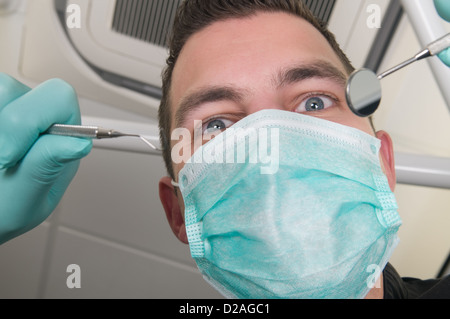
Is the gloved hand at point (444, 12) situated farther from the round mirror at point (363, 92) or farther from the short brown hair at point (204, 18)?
the short brown hair at point (204, 18)

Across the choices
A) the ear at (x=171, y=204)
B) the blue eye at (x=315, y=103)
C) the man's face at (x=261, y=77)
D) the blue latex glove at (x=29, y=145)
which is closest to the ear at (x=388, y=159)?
the man's face at (x=261, y=77)

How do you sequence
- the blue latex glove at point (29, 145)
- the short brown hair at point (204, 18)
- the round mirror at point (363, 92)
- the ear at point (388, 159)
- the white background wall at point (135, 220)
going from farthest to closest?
the white background wall at point (135, 220), the short brown hair at point (204, 18), the ear at point (388, 159), the blue latex glove at point (29, 145), the round mirror at point (363, 92)

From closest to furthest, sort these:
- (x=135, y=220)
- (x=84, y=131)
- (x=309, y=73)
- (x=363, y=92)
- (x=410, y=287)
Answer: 1. (x=363, y=92)
2. (x=84, y=131)
3. (x=309, y=73)
4. (x=410, y=287)
5. (x=135, y=220)

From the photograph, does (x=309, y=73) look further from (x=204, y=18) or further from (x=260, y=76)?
(x=204, y=18)

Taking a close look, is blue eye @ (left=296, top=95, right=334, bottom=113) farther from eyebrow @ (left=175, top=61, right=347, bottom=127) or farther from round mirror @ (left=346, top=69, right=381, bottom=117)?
round mirror @ (left=346, top=69, right=381, bottom=117)

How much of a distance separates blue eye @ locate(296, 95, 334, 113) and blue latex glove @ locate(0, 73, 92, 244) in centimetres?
43

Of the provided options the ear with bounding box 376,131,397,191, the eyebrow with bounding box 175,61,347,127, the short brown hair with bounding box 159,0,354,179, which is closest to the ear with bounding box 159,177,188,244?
the short brown hair with bounding box 159,0,354,179

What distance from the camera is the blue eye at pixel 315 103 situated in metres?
0.82

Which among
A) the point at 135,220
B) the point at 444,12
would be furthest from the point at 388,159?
the point at 135,220

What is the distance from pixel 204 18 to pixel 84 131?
18.2 inches

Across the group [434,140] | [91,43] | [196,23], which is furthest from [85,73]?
[434,140]

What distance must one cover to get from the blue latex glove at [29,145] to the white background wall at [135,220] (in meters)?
0.54

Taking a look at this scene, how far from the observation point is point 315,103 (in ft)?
2.73
